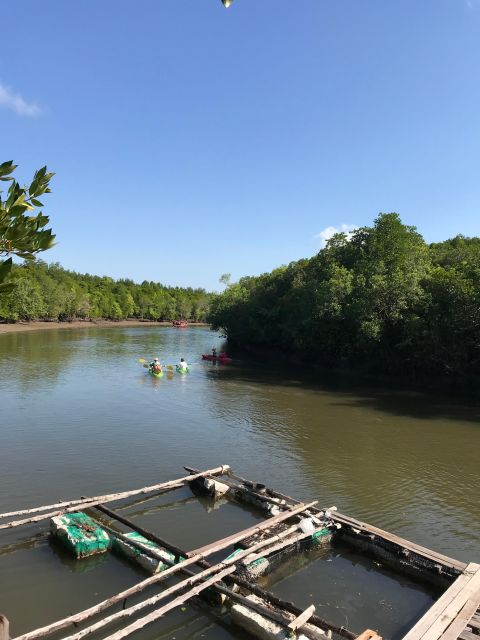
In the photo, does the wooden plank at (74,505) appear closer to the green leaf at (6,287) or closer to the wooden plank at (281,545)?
the wooden plank at (281,545)

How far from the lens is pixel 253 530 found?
1046 cm

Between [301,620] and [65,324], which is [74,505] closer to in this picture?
[301,620]

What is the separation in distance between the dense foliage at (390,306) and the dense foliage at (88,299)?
1319 inches

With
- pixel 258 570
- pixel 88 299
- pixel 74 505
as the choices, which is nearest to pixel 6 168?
pixel 258 570

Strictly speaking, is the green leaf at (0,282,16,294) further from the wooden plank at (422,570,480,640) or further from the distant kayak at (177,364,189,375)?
the distant kayak at (177,364,189,375)

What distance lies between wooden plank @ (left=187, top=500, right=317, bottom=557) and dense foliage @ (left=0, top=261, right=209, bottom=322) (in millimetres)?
49147

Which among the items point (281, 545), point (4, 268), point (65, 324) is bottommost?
point (281, 545)

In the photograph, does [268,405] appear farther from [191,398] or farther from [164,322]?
[164,322]

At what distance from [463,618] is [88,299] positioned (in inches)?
3718

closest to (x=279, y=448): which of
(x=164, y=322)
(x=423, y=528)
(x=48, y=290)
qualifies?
(x=423, y=528)

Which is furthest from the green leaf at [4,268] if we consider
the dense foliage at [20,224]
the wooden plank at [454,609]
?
the wooden plank at [454,609]

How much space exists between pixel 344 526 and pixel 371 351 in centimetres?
2634

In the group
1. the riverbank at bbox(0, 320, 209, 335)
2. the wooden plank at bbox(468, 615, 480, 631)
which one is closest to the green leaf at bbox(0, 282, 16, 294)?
the wooden plank at bbox(468, 615, 480, 631)

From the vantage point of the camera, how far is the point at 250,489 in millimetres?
13203
